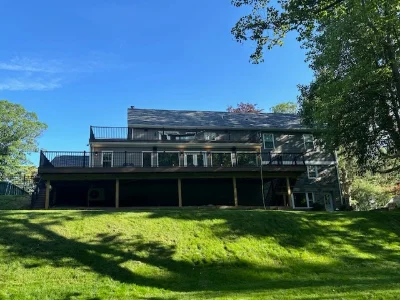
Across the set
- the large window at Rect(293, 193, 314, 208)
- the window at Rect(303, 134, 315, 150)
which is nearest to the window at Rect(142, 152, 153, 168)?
the large window at Rect(293, 193, 314, 208)

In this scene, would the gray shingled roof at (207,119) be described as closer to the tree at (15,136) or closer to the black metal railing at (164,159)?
the black metal railing at (164,159)

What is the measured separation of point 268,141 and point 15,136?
Result: 84.8 ft

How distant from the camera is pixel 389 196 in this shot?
42.1 m

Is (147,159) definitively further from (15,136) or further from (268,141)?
(15,136)

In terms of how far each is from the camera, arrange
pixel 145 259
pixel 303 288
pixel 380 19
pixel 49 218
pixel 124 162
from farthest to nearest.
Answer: pixel 124 162 < pixel 380 19 < pixel 49 218 < pixel 145 259 < pixel 303 288

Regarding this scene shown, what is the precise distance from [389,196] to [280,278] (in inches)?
1513

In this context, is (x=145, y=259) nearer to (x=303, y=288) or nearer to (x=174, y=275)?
(x=174, y=275)

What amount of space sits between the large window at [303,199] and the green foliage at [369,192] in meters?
12.8

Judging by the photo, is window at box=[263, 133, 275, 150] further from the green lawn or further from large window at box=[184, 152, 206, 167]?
the green lawn

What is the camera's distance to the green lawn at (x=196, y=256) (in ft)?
26.4

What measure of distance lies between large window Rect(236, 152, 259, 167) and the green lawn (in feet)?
34.3

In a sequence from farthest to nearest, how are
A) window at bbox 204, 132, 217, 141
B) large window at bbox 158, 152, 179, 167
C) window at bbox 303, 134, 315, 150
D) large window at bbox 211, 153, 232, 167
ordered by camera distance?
window at bbox 303, 134, 315, 150 < window at bbox 204, 132, 217, 141 < large window at bbox 211, 153, 232, 167 < large window at bbox 158, 152, 179, 167

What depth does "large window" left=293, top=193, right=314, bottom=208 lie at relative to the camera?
1109 inches

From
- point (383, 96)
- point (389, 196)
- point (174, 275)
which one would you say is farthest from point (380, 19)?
point (389, 196)
